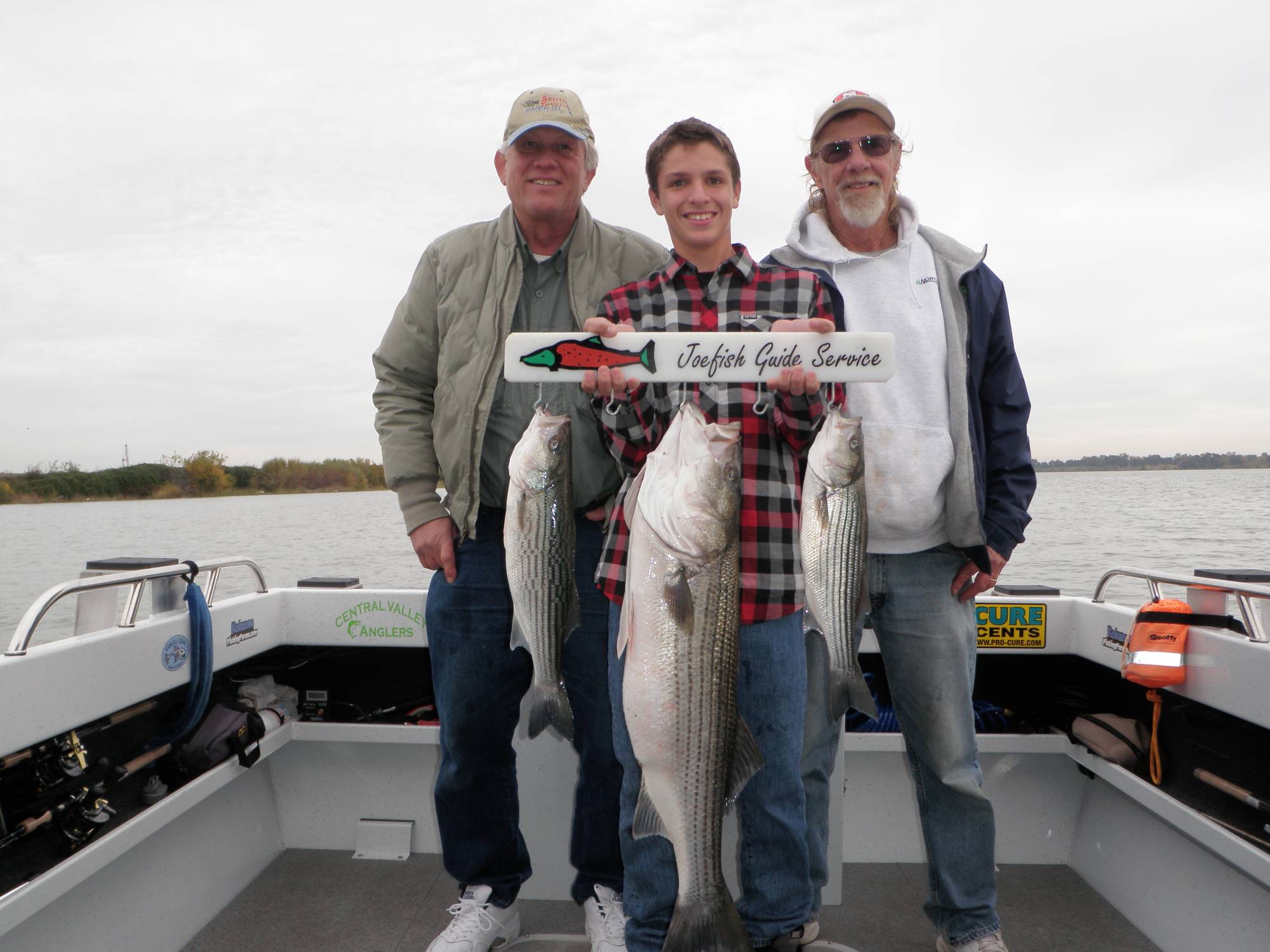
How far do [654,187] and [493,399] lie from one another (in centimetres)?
88

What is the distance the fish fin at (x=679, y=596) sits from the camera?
2.16 m

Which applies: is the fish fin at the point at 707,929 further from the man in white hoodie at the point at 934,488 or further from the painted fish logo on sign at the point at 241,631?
the painted fish logo on sign at the point at 241,631

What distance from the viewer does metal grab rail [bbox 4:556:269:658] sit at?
2.71 m

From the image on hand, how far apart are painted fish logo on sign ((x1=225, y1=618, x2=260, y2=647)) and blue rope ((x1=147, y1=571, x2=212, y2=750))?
32 cm

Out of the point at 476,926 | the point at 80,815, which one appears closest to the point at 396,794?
the point at 476,926

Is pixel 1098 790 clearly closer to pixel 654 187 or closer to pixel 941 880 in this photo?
pixel 941 880

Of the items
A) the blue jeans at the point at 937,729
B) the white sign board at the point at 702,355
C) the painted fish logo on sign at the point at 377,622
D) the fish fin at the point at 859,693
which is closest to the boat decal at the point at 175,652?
the painted fish logo on sign at the point at 377,622

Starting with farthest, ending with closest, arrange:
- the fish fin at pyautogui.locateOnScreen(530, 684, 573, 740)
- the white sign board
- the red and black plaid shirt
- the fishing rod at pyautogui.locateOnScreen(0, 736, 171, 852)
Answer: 1. the fishing rod at pyautogui.locateOnScreen(0, 736, 171, 852)
2. the fish fin at pyautogui.locateOnScreen(530, 684, 573, 740)
3. the red and black plaid shirt
4. the white sign board

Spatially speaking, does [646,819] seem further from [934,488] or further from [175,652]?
[175,652]

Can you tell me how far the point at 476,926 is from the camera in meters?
2.97

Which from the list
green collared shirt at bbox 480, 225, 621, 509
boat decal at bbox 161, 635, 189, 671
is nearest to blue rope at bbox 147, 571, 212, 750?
boat decal at bbox 161, 635, 189, 671

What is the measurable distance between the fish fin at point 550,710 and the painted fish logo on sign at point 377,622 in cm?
168

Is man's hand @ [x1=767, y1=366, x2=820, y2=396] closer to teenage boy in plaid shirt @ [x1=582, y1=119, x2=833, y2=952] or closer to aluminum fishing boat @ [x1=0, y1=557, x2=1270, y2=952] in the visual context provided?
teenage boy in plaid shirt @ [x1=582, y1=119, x2=833, y2=952]

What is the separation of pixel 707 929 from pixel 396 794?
2592 millimetres
